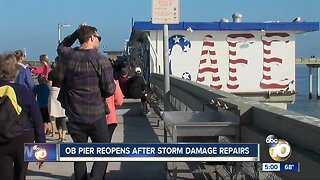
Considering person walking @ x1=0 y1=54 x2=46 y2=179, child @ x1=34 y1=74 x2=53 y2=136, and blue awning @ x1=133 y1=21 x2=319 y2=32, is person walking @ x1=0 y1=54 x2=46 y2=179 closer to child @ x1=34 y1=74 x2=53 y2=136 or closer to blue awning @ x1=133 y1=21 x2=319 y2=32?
child @ x1=34 y1=74 x2=53 y2=136

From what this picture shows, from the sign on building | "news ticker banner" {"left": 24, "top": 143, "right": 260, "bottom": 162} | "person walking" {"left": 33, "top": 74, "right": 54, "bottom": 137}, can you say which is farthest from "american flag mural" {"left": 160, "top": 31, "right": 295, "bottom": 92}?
"news ticker banner" {"left": 24, "top": 143, "right": 260, "bottom": 162}

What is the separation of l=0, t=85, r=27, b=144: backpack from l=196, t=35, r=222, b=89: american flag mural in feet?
58.5

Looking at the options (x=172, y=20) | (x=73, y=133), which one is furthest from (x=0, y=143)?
(x=172, y=20)

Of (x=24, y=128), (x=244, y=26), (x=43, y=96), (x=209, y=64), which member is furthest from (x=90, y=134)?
(x=244, y=26)

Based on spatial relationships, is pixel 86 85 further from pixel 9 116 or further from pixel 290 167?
pixel 290 167

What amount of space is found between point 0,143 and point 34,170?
3009mm

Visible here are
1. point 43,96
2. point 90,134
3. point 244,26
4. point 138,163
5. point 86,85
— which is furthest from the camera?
point 244,26

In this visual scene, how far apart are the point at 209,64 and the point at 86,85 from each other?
681 inches

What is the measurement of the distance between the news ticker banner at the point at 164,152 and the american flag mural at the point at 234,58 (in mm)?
19143

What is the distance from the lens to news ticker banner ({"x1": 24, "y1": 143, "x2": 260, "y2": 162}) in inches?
151

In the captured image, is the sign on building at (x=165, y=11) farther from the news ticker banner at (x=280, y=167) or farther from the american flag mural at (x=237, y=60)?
the american flag mural at (x=237, y=60)

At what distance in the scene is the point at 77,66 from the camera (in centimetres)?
580

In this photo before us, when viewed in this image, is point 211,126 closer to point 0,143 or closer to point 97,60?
point 97,60

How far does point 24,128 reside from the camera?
16.8 feet
